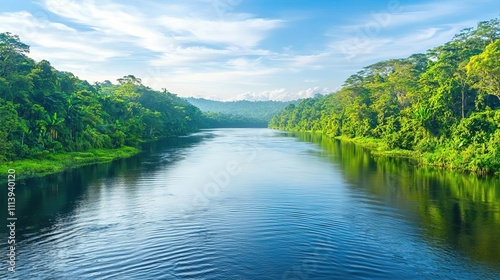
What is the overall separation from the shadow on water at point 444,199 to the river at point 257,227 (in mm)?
77

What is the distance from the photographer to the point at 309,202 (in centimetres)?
2364

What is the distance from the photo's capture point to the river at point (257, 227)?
13539 millimetres

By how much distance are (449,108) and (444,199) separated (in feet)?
79.5

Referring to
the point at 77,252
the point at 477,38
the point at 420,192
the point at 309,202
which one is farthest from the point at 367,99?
the point at 77,252

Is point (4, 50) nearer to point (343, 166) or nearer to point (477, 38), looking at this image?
point (343, 166)

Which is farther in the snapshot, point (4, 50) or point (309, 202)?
point (4, 50)

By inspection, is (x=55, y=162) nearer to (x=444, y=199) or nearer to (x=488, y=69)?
(x=444, y=199)

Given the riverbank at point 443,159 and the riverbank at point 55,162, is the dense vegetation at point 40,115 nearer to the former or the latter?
the riverbank at point 55,162

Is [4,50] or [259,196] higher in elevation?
[4,50]

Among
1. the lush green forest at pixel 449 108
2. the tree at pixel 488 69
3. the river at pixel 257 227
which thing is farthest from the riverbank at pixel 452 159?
the tree at pixel 488 69

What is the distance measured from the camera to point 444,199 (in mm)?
24578

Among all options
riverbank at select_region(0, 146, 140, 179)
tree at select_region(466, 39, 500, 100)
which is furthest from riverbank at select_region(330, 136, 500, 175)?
riverbank at select_region(0, 146, 140, 179)

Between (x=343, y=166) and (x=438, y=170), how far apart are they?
9.60 m

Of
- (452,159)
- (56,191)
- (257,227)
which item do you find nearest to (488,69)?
(452,159)
